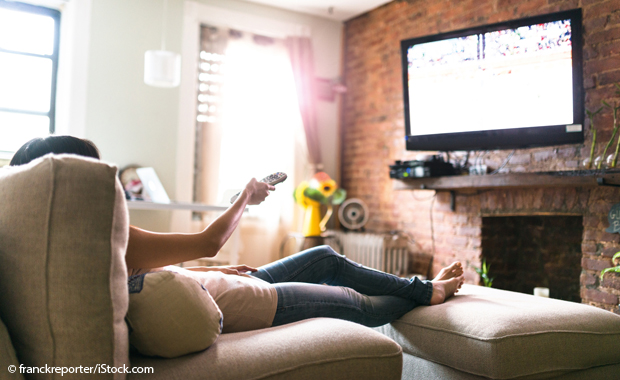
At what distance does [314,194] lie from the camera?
4.42m

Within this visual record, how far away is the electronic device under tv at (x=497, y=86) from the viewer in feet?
9.82

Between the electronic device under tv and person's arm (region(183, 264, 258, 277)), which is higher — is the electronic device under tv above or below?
above

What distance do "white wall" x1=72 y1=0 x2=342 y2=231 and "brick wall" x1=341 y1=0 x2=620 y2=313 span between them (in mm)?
1661

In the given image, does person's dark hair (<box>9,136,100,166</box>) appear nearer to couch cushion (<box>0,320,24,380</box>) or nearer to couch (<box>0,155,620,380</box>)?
couch (<box>0,155,620,380</box>)

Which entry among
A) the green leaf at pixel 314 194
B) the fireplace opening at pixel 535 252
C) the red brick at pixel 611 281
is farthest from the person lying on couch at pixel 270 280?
the green leaf at pixel 314 194

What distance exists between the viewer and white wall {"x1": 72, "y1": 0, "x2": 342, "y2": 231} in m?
4.06

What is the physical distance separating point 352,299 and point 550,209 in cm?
203

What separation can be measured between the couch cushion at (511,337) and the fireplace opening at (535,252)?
5.71 ft

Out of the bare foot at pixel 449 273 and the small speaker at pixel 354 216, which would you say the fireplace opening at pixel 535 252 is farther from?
the bare foot at pixel 449 273

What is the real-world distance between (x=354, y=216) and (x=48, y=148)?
11.6 ft

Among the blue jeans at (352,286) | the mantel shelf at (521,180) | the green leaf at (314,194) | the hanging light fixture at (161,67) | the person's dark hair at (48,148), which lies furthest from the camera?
the green leaf at (314,194)

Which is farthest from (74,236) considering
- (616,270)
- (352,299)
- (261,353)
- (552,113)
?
(552,113)

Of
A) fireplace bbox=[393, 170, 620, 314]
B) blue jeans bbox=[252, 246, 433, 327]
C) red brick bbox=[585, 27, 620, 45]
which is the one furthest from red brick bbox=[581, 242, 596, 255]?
blue jeans bbox=[252, 246, 433, 327]

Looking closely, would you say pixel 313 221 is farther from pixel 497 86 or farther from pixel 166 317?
pixel 166 317
